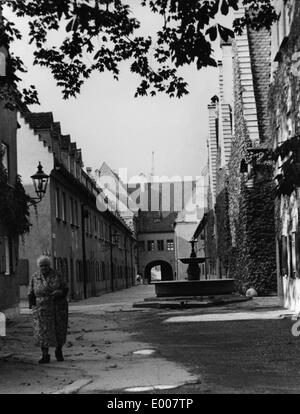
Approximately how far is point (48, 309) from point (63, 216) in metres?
23.6

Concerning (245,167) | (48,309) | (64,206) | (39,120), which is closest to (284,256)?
(245,167)

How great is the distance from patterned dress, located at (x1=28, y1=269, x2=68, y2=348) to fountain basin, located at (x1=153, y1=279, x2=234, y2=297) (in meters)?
15.0

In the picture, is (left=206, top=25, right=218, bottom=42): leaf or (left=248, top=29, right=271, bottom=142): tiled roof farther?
(left=248, top=29, right=271, bottom=142): tiled roof

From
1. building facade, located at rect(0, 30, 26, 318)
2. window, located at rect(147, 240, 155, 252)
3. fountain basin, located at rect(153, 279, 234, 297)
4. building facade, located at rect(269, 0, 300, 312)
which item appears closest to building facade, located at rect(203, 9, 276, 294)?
fountain basin, located at rect(153, 279, 234, 297)

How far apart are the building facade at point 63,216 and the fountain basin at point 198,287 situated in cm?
511

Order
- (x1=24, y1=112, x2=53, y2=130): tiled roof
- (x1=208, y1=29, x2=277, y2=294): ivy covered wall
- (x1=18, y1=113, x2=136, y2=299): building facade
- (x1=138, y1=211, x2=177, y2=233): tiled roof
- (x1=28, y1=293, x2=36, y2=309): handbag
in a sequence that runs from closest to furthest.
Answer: (x1=28, y1=293, x2=36, y2=309): handbag → (x1=208, y1=29, x2=277, y2=294): ivy covered wall → (x1=18, y1=113, x2=136, y2=299): building facade → (x1=24, y1=112, x2=53, y2=130): tiled roof → (x1=138, y1=211, x2=177, y2=233): tiled roof

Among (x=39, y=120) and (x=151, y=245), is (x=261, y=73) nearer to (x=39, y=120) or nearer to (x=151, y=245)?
(x=39, y=120)

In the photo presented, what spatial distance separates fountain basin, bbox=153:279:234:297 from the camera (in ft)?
87.0

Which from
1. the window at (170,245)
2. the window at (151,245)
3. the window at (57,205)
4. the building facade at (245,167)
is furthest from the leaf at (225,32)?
the window at (170,245)

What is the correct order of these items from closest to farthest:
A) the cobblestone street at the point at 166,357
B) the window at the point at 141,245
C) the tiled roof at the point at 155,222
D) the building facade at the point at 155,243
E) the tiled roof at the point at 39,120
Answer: the cobblestone street at the point at 166,357
the tiled roof at the point at 39,120
the building facade at the point at 155,243
the window at the point at 141,245
the tiled roof at the point at 155,222

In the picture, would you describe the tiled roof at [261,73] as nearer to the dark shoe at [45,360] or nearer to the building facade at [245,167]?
the building facade at [245,167]

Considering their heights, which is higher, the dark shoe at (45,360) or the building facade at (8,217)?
the building facade at (8,217)

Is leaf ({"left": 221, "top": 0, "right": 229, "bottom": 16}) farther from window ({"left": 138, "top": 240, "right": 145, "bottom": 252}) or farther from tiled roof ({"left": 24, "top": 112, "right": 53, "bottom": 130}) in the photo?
window ({"left": 138, "top": 240, "right": 145, "bottom": 252})

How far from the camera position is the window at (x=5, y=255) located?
853 inches
